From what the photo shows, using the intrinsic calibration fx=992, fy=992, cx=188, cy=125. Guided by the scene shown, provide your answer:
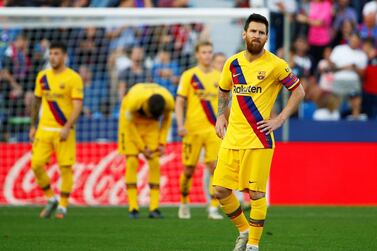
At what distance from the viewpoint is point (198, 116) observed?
15031 mm

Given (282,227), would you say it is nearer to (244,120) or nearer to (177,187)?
(244,120)

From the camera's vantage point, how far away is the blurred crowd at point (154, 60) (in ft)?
65.2

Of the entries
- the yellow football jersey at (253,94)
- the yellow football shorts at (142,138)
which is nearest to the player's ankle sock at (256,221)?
the yellow football jersey at (253,94)

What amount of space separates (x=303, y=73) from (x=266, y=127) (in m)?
11.7

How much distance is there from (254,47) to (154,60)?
1065 cm

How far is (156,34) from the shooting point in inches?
806

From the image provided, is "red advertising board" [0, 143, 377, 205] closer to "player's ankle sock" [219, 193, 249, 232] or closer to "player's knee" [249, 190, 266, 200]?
"player's ankle sock" [219, 193, 249, 232]

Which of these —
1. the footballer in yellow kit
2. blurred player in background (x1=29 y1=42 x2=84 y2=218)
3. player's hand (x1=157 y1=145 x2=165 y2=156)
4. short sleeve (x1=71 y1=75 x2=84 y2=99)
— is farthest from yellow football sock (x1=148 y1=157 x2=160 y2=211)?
short sleeve (x1=71 y1=75 x2=84 y2=99)

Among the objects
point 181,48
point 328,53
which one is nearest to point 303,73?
point 328,53

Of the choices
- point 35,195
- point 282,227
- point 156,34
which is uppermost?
point 156,34

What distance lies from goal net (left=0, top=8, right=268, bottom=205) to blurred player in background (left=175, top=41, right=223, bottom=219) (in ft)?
9.78

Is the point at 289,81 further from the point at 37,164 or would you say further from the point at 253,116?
the point at 37,164

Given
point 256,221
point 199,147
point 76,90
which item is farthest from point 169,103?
point 256,221

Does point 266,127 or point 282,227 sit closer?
point 266,127
